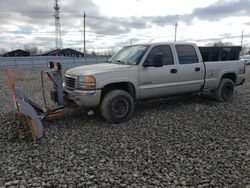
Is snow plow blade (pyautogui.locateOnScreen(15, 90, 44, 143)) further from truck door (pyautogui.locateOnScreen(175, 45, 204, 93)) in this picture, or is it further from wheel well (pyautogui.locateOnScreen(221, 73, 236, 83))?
wheel well (pyautogui.locateOnScreen(221, 73, 236, 83))

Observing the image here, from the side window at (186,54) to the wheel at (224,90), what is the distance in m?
1.38

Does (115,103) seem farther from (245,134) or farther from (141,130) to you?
(245,134)

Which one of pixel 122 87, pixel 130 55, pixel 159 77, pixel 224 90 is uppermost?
pixel 130 55

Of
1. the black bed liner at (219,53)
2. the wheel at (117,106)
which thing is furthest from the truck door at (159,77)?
the black bed liner at (219,53)

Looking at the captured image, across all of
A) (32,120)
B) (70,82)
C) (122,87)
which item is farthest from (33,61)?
(32,120)

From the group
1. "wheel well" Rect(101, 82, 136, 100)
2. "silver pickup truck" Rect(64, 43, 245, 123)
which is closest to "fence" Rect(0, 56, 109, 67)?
"silver pickup truck" Rect(64, 43, 245, 123)

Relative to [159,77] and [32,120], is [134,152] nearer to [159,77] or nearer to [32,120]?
[32,120]

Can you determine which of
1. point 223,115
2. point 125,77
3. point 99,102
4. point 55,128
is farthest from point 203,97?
point 55,128

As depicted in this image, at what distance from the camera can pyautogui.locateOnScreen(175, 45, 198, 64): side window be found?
5.70m

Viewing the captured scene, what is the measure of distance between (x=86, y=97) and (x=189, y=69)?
3.05 m

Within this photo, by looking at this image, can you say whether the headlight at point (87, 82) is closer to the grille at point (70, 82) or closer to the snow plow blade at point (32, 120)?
the grille at point (70, 82)

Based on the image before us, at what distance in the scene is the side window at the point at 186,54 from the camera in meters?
5.70

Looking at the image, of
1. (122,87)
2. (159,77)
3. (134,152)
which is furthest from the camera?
(159,77)

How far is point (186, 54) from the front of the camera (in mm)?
5824
